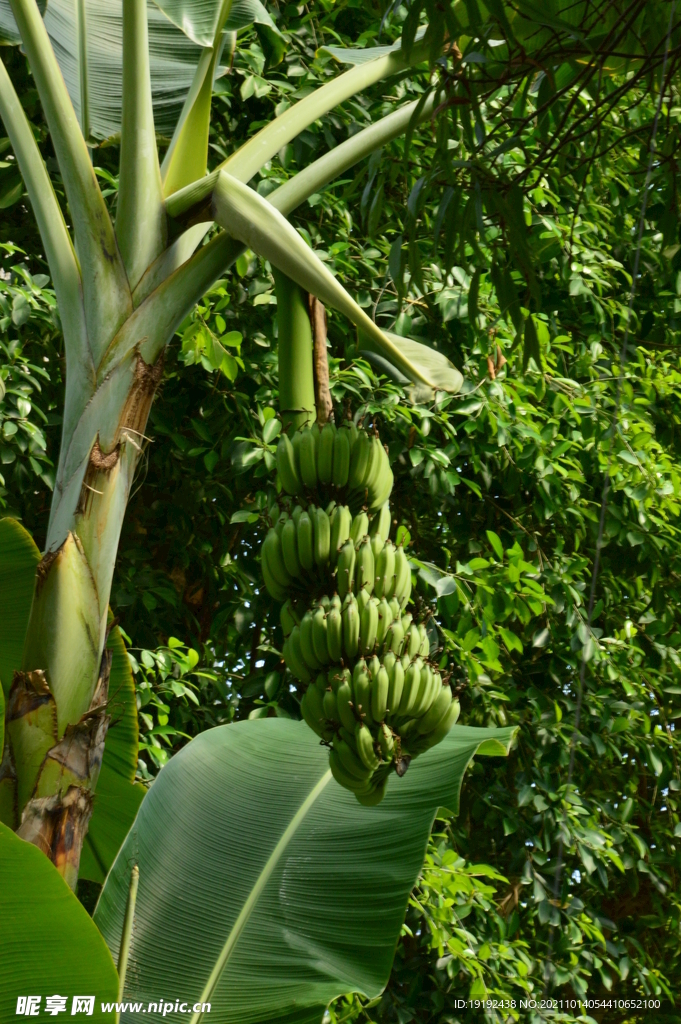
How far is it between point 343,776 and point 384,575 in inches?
8.4

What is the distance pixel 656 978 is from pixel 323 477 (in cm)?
220

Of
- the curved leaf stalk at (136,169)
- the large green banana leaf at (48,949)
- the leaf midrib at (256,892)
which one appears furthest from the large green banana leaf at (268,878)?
the curved leaf stalk at (136,169)

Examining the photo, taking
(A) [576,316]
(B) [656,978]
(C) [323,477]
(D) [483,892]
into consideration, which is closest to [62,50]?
(C) [323,477]

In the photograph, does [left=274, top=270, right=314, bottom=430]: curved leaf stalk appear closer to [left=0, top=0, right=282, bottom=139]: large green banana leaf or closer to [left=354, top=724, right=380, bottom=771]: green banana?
[left=354, top=724, right=380, bottom=771]: green banana

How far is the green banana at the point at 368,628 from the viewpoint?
0.91m

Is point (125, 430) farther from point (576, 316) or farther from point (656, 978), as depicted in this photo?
point (656, 978)

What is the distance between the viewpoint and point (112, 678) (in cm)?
155

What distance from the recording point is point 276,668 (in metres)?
2.19

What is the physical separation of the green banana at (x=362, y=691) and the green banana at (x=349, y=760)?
0.14 ft

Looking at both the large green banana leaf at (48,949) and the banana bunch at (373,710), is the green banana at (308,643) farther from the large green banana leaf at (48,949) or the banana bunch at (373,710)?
the large green banana leaf at (48,949)

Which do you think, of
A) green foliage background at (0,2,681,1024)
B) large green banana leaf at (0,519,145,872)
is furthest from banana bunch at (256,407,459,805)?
green foliage background at (0,2,681,1024)

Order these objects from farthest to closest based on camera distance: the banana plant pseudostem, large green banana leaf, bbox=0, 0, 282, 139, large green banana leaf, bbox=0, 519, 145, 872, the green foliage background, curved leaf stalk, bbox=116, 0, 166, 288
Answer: the green foliage background
large green banana leaf, bbox=0, 0, 282, 139
large green banana leaf, bbox=0, 519, 145, 872
curved leaf stalk, bbox=116, 0, 166, 288
the banana plant pseudostem

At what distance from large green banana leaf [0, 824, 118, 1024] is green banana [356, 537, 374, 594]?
1.39 ft

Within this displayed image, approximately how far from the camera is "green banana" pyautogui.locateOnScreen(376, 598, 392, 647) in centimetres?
93
